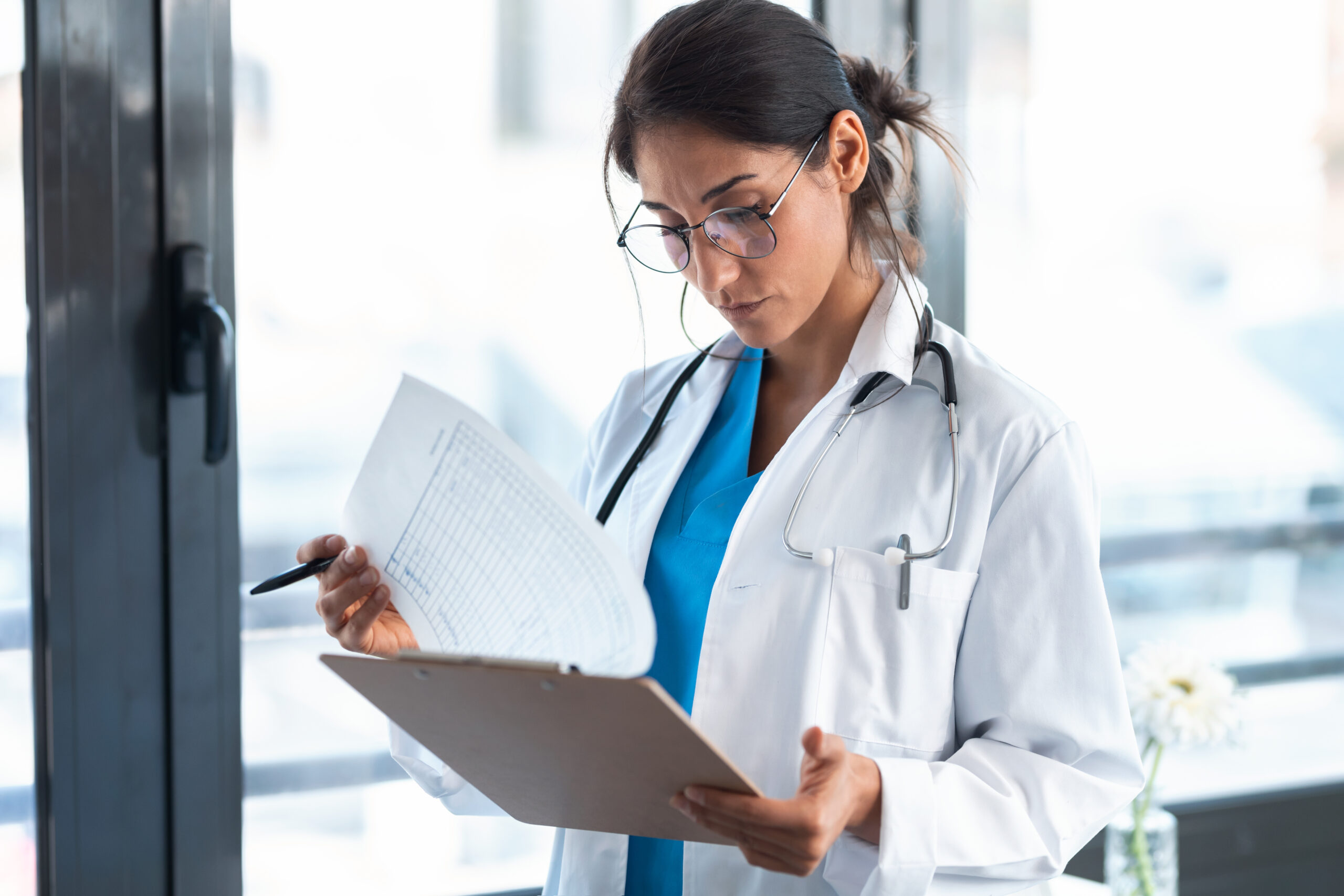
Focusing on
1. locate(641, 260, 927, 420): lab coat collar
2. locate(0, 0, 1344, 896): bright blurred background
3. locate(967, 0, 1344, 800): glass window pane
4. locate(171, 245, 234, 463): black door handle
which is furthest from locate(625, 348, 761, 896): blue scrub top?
locate(967, 0, 1344, 800): glass window pane

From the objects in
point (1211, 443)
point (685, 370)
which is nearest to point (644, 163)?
point (685, 370)

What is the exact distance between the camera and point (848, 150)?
1.02m

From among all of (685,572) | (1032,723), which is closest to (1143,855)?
(1032,723)

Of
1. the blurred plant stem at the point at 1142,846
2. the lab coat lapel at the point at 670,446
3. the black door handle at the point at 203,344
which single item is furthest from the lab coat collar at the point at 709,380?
the blurred plant stem at the point at 1142,846

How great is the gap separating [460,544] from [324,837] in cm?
86

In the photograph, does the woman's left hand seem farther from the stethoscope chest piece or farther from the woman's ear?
the woman's ear

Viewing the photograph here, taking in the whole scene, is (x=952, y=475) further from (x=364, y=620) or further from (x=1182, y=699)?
(x=1182, y=699)

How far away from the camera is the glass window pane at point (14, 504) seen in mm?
1267

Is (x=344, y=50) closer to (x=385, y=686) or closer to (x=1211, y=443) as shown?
(x=385, y=686)

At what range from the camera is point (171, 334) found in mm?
1310

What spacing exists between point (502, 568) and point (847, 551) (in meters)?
0.35

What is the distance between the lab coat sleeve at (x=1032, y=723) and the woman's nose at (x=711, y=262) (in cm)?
32

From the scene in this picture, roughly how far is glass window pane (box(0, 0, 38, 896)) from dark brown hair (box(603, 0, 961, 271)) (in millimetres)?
749

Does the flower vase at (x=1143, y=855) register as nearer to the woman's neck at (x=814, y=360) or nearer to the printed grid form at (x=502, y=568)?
the woman's neck at (x=814, y=360)
